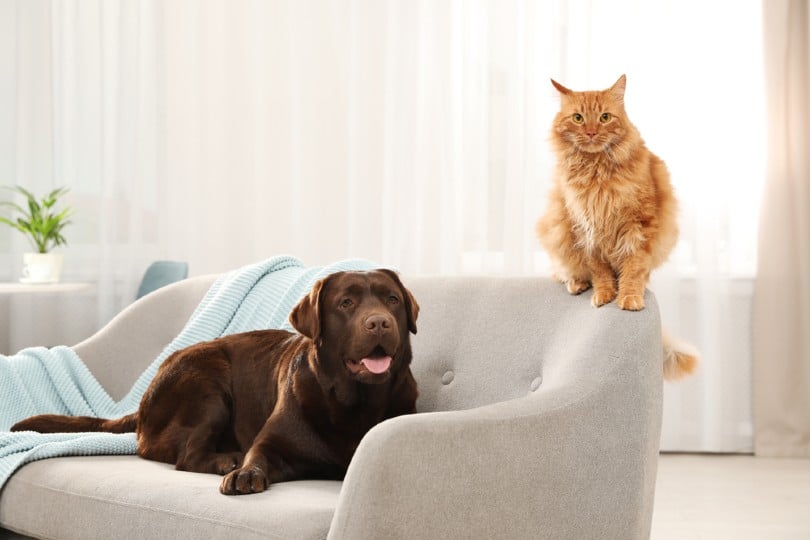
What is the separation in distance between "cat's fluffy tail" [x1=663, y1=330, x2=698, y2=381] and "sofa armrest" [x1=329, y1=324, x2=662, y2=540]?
13 cm

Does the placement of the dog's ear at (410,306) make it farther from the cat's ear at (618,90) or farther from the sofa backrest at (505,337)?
the cat's ear at (618,90)

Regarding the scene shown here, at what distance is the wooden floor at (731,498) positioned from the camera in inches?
118

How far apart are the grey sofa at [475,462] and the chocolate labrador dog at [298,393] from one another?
60 millimetres

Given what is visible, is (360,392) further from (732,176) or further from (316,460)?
(732,176)

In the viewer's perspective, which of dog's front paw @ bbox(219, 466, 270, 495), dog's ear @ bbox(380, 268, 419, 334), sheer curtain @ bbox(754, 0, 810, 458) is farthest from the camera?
sheer curtain @ bbox(754, 0, 810, 458)

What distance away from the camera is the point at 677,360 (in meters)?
1.91

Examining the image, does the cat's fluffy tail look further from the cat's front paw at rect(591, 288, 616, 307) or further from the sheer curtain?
the sheer curtain

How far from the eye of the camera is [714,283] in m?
4.17

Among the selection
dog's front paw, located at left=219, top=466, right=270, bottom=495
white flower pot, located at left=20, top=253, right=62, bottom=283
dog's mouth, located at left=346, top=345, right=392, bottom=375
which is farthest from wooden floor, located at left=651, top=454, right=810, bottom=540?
white flower pot, located at left=20, top=253, right=62, bottom=283

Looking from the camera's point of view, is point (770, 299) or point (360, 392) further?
point (770, 299)

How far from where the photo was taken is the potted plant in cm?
395

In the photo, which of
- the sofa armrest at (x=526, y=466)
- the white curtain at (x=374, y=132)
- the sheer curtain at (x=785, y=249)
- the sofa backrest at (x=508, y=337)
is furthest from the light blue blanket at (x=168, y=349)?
the sheer curtain at (x=785, y=249)

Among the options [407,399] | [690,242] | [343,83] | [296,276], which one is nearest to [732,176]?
[690,242]

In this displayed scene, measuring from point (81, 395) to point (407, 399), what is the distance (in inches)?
45.0
